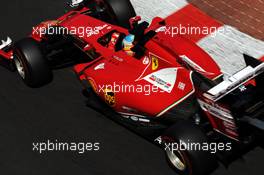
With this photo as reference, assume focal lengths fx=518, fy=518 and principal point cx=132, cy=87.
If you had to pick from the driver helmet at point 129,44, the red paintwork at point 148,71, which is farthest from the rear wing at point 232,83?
the driver helmet at point 129,44

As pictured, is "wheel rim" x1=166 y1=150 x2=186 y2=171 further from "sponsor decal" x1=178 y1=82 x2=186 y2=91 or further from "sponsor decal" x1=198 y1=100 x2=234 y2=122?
"sponsor decal" x1=178 y1=82 x2=186 y2=91

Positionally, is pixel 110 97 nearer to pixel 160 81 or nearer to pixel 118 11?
pixel 160 81

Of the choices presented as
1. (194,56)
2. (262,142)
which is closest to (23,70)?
(194,56)

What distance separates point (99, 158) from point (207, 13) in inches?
175

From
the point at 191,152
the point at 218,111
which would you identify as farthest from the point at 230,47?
the point at 191,152

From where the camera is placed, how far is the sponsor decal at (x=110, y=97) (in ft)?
25.7

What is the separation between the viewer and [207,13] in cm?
1068

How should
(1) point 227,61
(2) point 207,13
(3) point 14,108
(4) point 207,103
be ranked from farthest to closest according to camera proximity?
(2) point 207,13, (1) point 227,61, (3) point 14,108, (4) point 207,103

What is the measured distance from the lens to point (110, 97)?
7.86 m

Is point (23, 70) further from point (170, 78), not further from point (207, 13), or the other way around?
point (207, 13)

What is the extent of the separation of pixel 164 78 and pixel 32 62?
246 centimetres

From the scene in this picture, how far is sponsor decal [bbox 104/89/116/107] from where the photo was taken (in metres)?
7.82

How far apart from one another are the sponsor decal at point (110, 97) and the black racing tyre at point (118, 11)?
2.13 metres

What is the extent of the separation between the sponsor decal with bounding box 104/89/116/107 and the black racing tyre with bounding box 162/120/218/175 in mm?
1197
